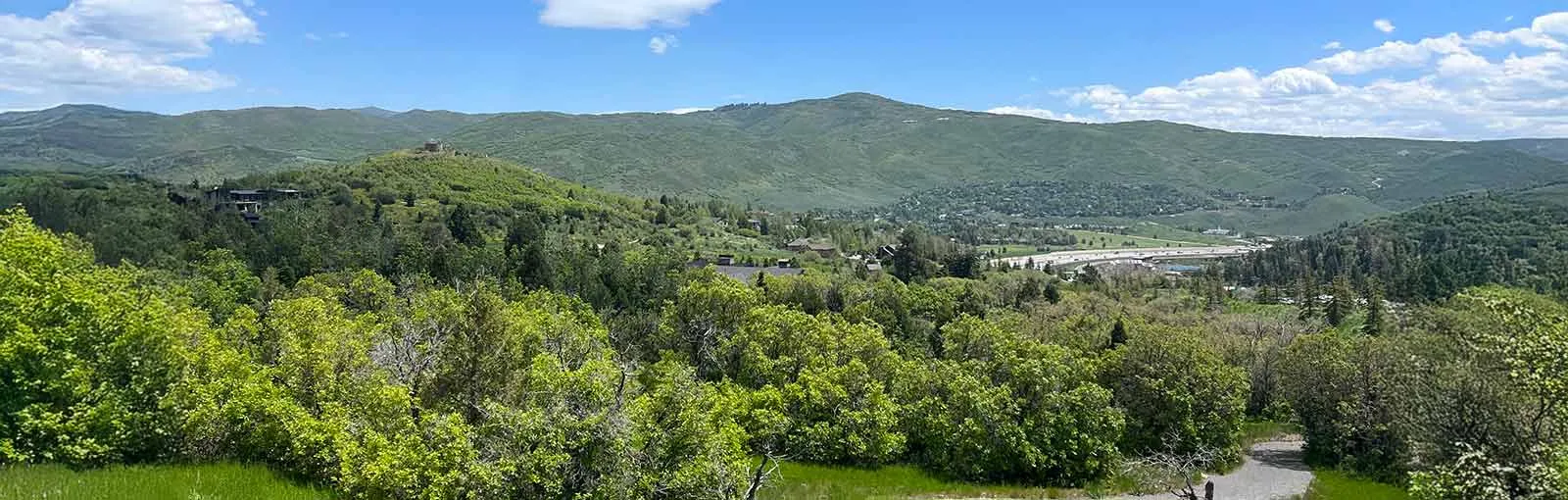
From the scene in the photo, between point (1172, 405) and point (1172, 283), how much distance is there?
102979 mm

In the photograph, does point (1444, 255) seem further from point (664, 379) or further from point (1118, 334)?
point (664, 379)

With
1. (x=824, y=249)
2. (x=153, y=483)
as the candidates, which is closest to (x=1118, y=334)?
(x=153, y=483)

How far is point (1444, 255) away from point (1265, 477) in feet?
442

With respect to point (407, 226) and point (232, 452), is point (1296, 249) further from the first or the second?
point (232, 452)

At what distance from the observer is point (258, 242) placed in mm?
94250

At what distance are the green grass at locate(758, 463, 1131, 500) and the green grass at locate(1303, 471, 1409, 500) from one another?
12.4 meters

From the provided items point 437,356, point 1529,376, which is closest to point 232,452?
point 437,356

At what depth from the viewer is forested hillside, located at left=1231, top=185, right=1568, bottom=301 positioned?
12781 centimetres

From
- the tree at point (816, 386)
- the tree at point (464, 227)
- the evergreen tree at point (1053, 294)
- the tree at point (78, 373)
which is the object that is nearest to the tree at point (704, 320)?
the tree at point (816, 386)

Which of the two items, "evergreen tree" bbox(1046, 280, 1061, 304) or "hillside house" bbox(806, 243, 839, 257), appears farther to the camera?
"hillside house" bbox(806, 243, 839, 257)

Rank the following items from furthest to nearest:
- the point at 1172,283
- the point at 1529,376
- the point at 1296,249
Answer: the point at 1296,249
the point at 1172,283
the point at 1529,376

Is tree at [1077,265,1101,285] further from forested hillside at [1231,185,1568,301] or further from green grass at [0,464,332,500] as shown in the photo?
green grass at [0,464,332,500]

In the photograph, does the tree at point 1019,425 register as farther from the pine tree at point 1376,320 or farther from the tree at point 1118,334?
the pine tree at point 1376,320

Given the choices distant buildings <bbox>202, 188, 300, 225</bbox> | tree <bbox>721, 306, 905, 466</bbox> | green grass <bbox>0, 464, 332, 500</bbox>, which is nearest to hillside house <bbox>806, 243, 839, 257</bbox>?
distant buildings <bbox>202, 188, 300, 225</bbox>
